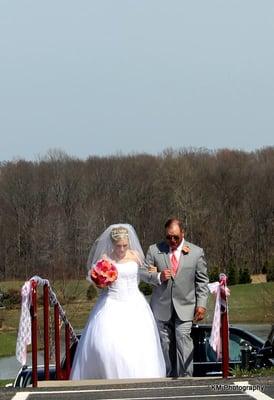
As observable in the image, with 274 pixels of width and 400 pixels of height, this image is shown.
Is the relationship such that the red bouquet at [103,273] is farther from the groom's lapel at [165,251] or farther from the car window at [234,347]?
the car window at [234,347]

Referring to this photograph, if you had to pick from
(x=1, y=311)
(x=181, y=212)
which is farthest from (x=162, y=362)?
(x=181, y=212)

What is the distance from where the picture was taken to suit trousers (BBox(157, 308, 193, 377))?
10875 millimetres

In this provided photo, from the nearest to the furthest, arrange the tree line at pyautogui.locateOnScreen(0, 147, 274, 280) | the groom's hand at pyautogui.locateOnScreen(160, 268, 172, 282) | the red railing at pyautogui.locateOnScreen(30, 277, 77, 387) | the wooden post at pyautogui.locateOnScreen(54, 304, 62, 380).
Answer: the red railing at pyautogui.locateOnScreen(30, 277, 77, 387), the groom's hand at pyautogui.locateOnScreen(160, 268, 172, 282), the wooden post at pyautogui.locateOnScreen(54, 304, 62, 380), the tree line at pyautogui.locateOnScreen(0, 147, 274, 280)

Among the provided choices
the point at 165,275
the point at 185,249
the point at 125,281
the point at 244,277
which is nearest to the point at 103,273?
the point at 125,281

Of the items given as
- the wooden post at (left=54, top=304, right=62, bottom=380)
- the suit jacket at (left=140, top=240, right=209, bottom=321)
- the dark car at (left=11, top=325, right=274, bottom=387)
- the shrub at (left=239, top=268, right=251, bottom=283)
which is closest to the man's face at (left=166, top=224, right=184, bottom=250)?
the suit jacket at (left=140, top=240, right=209, bottom=321)

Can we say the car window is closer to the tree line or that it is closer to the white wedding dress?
the white wedding dress

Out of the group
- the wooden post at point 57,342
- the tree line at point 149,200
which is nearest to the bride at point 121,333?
the wooden post at point 57,342

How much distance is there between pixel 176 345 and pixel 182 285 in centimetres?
70

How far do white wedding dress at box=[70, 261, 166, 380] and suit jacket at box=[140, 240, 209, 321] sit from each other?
0.21m

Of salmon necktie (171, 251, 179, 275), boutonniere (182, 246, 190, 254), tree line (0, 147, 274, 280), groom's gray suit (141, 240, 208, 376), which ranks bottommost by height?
groom's gray suit (141, 240, 208, 376)

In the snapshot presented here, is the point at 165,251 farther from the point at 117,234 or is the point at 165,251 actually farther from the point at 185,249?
the point at 117,234

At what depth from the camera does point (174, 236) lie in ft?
35.7

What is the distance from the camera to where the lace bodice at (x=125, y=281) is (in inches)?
436

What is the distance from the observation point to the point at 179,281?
10891 mm
